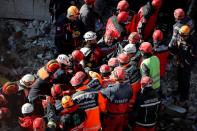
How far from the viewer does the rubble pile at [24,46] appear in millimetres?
11445

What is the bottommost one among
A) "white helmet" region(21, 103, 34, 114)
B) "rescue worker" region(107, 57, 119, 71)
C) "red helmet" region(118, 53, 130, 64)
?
"white helmet" region(21, 103, 34, 114)

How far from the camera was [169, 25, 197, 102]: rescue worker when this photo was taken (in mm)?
10105

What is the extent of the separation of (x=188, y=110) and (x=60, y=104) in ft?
12.8

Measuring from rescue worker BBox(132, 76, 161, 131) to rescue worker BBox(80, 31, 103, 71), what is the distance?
55.6 inches

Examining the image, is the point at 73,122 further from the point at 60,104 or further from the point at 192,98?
the point at 192,98

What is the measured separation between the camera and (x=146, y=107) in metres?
8.60

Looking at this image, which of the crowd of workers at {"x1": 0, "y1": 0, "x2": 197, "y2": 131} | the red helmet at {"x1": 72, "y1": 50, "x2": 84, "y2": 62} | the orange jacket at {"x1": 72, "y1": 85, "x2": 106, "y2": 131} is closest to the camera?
the crowd of workers at {"x1": 0, "y1": 0, "x2": 197, "y2": 131}

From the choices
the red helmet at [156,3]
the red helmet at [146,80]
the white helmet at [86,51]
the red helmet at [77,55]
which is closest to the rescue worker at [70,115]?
the red helmet at [146,80]

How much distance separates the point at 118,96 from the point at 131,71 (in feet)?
2.88

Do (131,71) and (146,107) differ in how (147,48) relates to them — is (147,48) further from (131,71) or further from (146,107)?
(146,107)

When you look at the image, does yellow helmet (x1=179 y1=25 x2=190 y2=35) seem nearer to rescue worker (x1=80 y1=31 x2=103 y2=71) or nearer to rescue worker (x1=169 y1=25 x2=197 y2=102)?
rescue worker (x1=169 y1=25 x2=197 y2=102)

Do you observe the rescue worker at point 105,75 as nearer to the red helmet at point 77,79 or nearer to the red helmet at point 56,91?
the red helmet at point 77,79

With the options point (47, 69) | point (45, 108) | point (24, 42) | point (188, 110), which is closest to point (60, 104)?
point (45, 108)

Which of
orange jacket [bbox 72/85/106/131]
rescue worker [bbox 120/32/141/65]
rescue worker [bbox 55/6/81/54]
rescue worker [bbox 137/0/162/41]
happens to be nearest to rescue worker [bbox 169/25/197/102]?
rescue worker [bbox 137/0/162/41]
